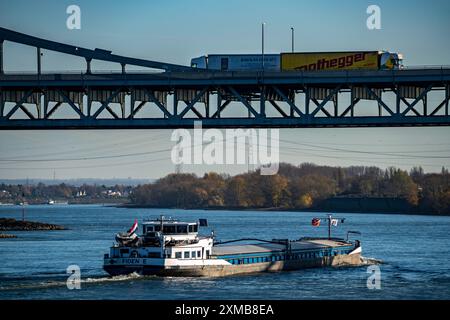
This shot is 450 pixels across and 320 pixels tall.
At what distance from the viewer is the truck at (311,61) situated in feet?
211

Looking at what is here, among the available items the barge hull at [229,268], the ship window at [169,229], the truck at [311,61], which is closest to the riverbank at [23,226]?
the barge hull at [229,268]

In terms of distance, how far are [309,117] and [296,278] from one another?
1580 cm

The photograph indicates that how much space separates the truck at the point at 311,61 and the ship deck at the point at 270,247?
A: 42.1 feet

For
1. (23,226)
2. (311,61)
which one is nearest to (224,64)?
(311,61)

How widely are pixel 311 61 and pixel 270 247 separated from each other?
20.2 meters

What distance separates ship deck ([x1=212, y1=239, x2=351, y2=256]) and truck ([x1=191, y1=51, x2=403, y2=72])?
12833 mm

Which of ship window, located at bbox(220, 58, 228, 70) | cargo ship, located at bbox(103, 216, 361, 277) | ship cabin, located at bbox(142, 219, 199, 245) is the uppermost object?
ship window, located at bbox(220, 58, 228, 70)

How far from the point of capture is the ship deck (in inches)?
2945

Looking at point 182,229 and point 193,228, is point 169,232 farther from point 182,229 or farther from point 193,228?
point 193,228

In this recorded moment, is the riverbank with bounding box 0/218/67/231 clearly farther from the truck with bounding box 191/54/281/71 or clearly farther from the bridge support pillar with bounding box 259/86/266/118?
the bridge support pillar with bounding box 259/86/266/118

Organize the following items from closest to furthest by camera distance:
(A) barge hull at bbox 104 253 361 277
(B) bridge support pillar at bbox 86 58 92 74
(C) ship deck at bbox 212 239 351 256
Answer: (B) bridge support pillar at bbox 86 58 92 74
(A) barge hull at bbox 104 253 361 277
(C) ship deck at bbox 212 239 351 256

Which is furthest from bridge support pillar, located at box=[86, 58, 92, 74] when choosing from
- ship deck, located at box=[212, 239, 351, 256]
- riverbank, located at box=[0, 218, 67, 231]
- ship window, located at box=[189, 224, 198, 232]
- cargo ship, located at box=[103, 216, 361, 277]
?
riverbank, located at box=[0, 218, 67, 231]
